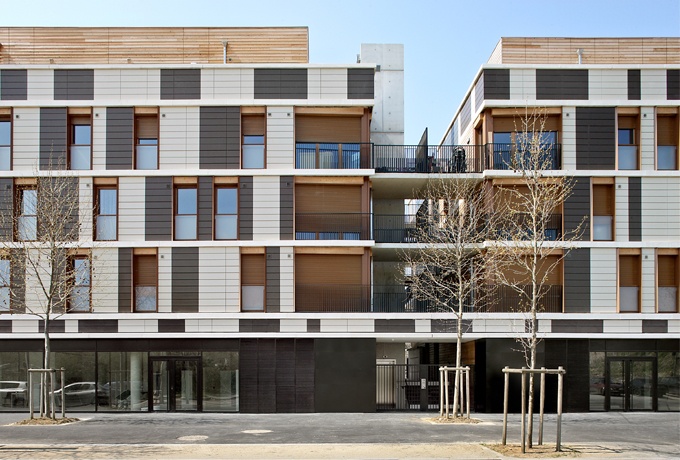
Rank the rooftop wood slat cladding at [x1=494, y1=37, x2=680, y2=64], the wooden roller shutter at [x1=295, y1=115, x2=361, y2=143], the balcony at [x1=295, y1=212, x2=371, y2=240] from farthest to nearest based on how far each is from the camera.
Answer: the rooftop wood slat cladding at [x1=494, y1=37, x2=680, y2=64], the wooden roller shutter at [x1=295, y1=115, x2=361, y2=143], the balcony at [x1=295, y1=212, x2=371, y2=240]

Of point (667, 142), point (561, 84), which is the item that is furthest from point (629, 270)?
point (561, 84)

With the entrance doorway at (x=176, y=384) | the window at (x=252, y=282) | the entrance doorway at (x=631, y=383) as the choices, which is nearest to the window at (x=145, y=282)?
the entrance doorway at (x=176, y=384)

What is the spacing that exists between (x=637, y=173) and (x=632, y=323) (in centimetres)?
550

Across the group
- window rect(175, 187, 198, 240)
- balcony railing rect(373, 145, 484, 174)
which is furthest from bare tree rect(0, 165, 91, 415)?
balcony railing rect(373, 145, 484, 174)

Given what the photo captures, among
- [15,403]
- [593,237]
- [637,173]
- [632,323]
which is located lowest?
[15,403]

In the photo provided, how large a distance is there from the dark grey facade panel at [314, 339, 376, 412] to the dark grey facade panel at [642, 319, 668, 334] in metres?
9.85

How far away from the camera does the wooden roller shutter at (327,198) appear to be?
99.5 feet

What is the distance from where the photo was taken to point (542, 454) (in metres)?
18.0

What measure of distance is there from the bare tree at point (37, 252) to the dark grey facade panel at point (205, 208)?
4237mm

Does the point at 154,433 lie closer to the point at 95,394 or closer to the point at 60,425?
the point at 60,425

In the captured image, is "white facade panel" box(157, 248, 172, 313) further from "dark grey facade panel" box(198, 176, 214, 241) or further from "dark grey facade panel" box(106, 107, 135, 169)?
"dark grey facade panel" box(106, 107, 135, 169)

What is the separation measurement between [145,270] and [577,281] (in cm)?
1591

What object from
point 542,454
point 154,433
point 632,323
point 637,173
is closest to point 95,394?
point 154,433

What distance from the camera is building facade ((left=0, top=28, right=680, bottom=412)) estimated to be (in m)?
29.1
